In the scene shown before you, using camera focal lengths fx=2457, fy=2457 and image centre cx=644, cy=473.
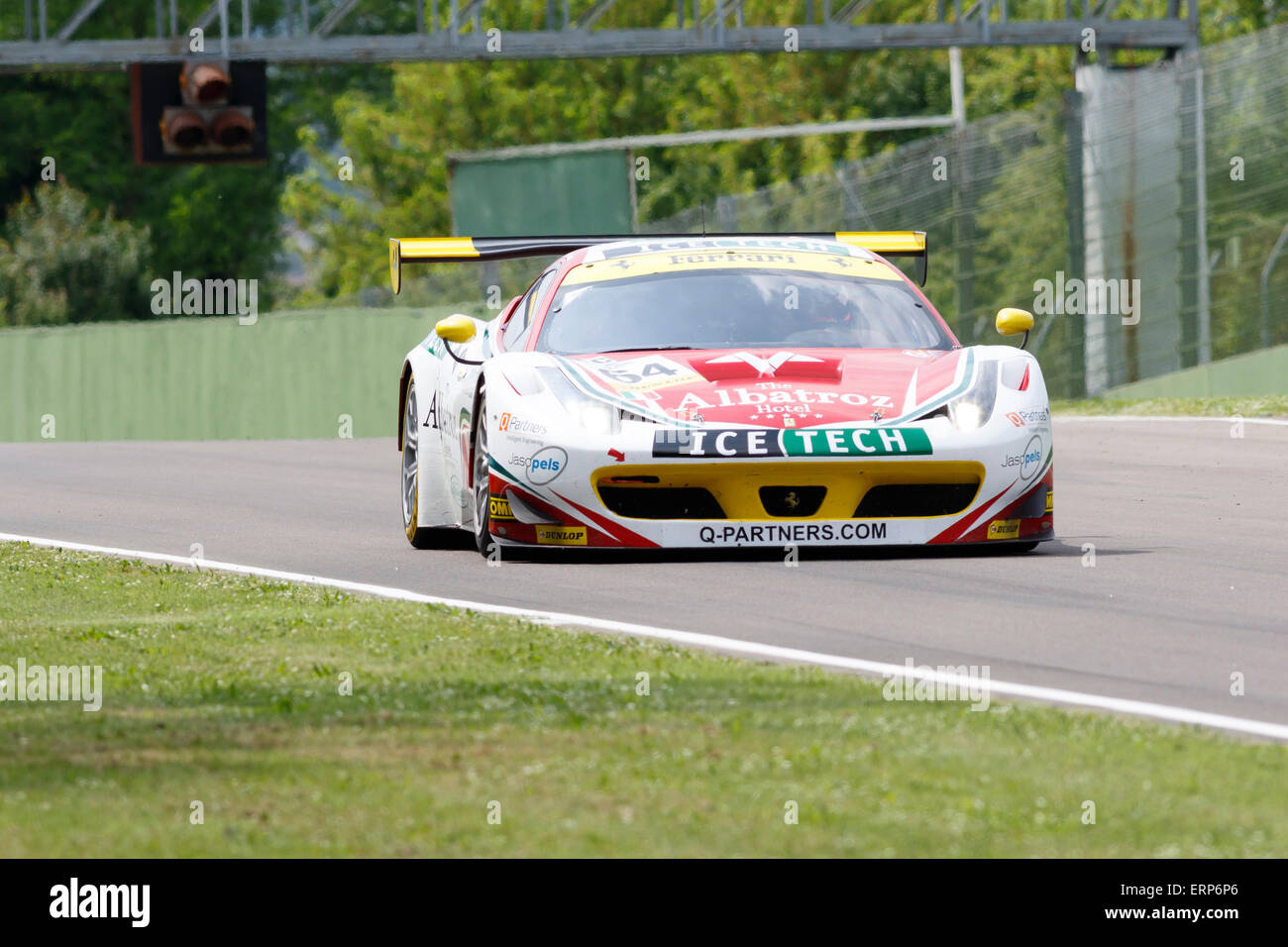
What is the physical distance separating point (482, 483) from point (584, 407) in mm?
685

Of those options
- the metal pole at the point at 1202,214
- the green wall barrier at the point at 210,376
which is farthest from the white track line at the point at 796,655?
the green wall barrier at the point at 210,376

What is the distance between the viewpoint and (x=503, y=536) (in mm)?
9836

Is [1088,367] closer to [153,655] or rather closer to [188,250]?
[153,655]

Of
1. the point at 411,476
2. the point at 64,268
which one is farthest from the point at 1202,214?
the point at 64,268

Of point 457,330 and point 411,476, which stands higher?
point 457,330

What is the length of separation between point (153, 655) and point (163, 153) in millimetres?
18873

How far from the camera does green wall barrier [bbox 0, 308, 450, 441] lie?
33.6 metres

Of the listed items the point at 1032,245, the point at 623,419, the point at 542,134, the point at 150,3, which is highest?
the point at 150,3

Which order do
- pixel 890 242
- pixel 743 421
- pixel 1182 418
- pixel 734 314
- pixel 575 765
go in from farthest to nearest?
1. pixel 1182 418
2. pixel 890 242
3. pixel 734 314
4. pixel 743 421
5. pixel 575 765

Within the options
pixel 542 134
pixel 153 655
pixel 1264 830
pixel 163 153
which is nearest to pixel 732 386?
pixel 153 655

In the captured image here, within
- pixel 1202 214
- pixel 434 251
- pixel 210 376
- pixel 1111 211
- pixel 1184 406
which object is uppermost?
pixel 1111 211

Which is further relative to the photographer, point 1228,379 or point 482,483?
point 1228,379

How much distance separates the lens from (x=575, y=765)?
5.28 metres

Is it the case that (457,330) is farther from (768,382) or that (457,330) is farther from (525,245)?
(768,382)
